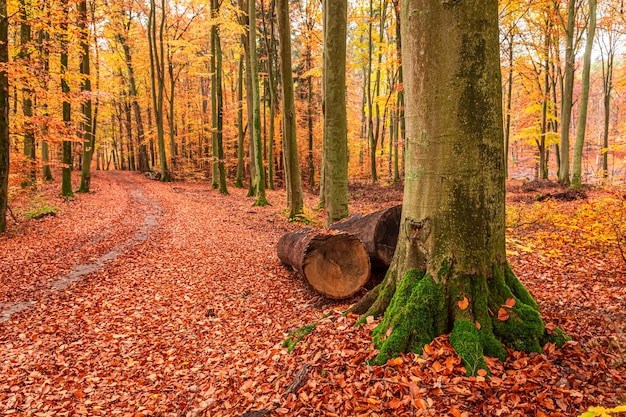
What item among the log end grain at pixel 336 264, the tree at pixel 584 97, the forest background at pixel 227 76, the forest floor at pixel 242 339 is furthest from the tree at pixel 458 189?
the tree at pixel 584 97

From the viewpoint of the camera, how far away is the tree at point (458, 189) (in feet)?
9.70

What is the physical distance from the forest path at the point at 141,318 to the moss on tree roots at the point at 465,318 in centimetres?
175

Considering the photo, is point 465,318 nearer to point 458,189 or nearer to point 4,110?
point 458,189

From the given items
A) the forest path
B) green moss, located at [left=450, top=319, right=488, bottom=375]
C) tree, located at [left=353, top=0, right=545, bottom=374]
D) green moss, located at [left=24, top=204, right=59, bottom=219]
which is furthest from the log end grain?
green moss, located at [left=24, top=204, right=59, bottom=219]

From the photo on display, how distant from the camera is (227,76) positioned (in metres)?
30.9

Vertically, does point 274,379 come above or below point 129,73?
below

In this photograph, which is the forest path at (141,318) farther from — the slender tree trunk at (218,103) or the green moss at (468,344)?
the slender tree trunk at (218,103)

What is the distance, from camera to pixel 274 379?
342cm

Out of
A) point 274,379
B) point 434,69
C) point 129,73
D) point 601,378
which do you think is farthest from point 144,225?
point 129,73

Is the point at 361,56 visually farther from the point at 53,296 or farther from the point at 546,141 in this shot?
the point at 53,296

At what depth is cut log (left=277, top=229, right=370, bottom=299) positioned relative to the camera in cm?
511

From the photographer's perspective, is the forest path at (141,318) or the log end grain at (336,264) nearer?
the forest path at (141,318)

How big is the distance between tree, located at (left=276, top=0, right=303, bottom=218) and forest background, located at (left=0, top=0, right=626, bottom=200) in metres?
4.60

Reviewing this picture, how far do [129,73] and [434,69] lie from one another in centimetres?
3284
